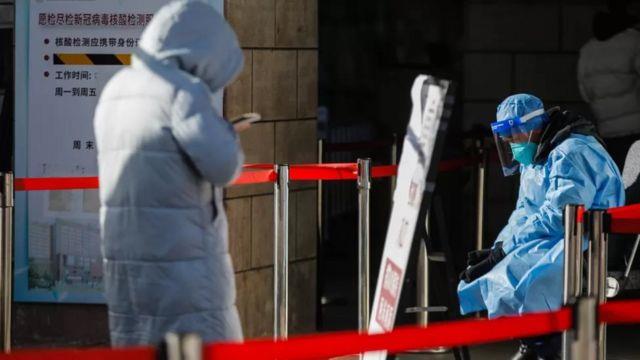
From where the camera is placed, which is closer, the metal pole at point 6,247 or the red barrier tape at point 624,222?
the red barrier tape at point 624,222

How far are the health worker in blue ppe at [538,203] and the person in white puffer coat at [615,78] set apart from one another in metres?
3.60

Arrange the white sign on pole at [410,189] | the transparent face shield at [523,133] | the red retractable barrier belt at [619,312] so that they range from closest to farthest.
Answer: the red retractable barrier belt at [619,312], the white sign on pole at [410,189], the transparent face shield at [523,133]

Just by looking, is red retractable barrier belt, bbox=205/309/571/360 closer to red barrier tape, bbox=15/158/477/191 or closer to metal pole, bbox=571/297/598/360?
metal pole, bbox=571/297/598/360

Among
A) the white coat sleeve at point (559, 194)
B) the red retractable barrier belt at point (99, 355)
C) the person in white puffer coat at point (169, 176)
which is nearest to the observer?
the red retractable barrier belt at point (99, 355)

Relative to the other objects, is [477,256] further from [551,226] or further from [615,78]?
[615,78]

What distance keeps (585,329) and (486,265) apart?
2.37m

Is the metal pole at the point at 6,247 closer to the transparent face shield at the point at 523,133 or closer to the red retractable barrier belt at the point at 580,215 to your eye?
the transparent face shield at the point at 523,133

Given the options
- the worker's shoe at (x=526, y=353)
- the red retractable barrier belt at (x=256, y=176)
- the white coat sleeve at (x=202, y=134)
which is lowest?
the worker's shoe at (x=526, y=353)

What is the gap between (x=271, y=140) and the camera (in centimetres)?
895

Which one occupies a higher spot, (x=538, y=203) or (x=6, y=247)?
(x=538, y=203)

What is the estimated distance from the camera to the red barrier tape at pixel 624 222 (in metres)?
5.81

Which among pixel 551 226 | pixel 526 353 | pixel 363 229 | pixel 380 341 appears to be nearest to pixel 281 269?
pixel 363 229

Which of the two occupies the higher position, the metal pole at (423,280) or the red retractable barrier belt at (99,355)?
the red retractable barrier belt at (99,355)

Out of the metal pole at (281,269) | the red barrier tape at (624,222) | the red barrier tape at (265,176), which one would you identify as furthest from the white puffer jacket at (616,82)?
the red barrier tape at (624,222)
